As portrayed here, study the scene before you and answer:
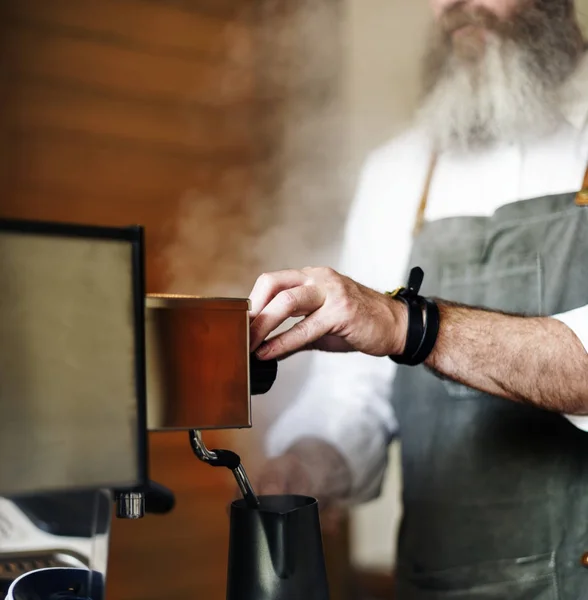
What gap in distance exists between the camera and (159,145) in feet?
4.50

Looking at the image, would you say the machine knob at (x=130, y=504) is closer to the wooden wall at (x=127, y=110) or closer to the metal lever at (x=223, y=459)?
the metal lever at (x=223, y=459)

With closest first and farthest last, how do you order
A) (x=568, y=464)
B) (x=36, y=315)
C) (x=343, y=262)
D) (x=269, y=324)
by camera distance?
(x=36, y=315), (x=269, y=324), (x=568, y=464), (x=343, y=262)

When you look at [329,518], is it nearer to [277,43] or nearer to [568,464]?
[568,464]

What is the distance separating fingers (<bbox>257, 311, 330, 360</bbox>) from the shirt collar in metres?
0.63

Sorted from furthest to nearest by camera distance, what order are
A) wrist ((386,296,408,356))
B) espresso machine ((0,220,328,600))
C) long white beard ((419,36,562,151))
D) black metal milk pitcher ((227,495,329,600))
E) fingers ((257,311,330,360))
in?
long white beard ((419,36,562,151)) < wrist ((386,296,408,356)) < fingers ((257,311,330,360)) < black metal milk pitcher ((227,495,329,600)) < espresso machine ((0,220,328,600))

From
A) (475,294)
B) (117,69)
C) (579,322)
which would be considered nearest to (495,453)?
(475,294)

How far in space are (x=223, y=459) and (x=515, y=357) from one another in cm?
44

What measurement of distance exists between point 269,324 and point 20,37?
83 centimetres

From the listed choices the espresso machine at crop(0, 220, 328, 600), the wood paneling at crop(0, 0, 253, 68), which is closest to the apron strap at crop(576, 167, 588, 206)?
the wood paneling at crop(0, 0, 253, 68)

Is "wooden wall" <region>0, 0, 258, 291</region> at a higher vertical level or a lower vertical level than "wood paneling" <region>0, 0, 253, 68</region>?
lower

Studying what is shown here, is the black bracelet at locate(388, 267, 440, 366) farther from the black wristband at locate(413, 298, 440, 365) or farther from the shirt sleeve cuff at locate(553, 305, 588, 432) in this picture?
the shirt sleeve cuff at locate(553, 305, 588, 432)

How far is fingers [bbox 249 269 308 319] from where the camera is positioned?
2.56 feet

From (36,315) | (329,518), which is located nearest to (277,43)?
(329,518)

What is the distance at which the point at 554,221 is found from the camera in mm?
1189
